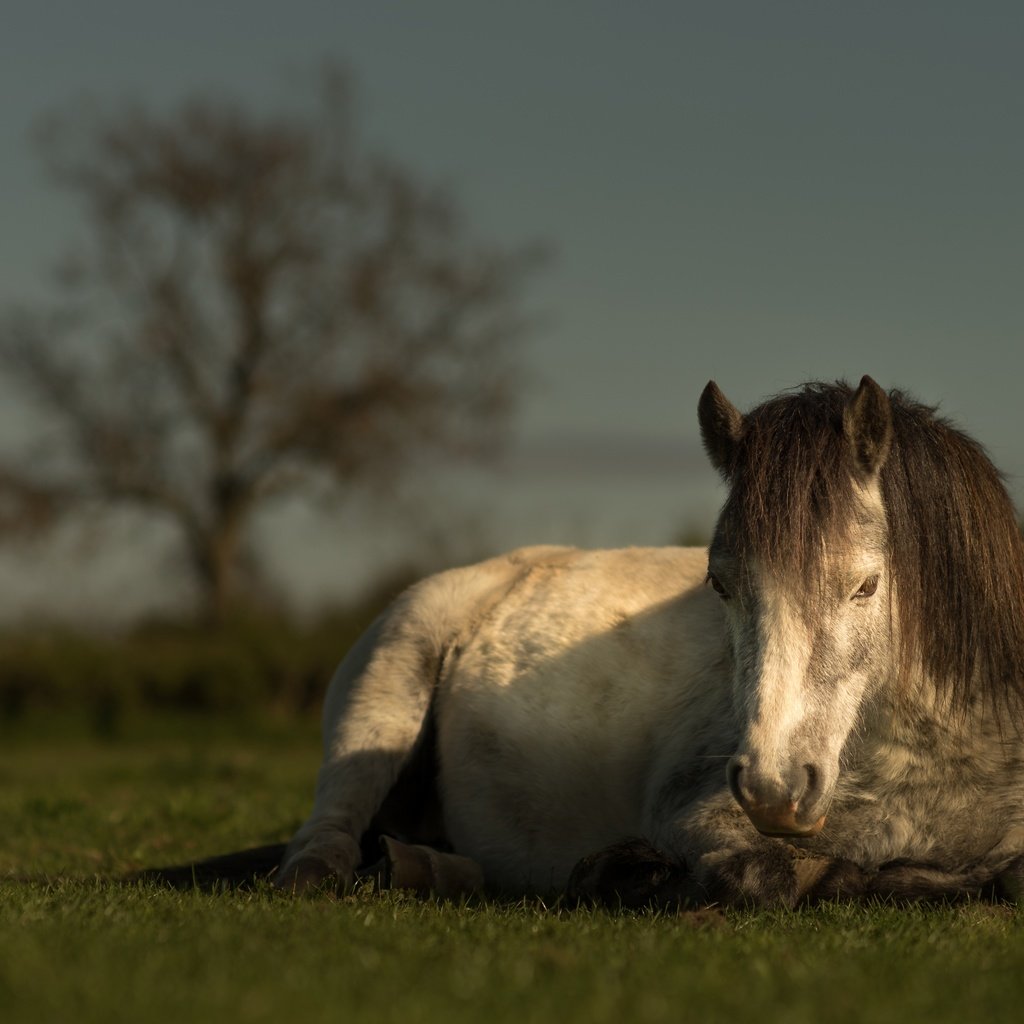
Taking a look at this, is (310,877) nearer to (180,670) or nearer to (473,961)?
(473,961)

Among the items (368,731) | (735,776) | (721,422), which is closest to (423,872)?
(368,731)

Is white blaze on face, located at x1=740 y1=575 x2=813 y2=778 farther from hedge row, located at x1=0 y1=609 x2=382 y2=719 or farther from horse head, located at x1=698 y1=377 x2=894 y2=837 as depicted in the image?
hedge row, located at x1=0 y1=609 x2=382 y2=719

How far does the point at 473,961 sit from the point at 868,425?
7.39ft

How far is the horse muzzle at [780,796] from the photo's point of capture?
392 centimetres

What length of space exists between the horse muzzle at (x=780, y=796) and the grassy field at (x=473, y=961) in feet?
1.02

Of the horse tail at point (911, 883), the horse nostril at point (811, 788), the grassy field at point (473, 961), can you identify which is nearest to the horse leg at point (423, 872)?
the grassy field at point (473, 961)

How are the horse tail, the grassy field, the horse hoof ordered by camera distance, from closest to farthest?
the grassy field → the horse tail → the horse hoof

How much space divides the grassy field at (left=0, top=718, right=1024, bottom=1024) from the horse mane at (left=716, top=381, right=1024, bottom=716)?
34.1 inches

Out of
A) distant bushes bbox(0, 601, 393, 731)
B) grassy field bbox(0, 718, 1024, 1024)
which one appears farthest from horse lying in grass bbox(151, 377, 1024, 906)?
distant bushes bbox(0, 601, 393, 731)

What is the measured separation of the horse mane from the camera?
4.27 metres

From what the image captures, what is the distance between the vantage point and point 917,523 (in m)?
4.54

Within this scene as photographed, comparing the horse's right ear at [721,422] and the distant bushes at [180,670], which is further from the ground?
the horse's right ear at [721,422]

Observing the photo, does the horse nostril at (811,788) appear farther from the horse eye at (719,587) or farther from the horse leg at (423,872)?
the horse leg at (423,872)

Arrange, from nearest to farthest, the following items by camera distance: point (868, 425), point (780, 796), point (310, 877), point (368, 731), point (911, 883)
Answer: point (780, 796)
point (868, 425)
point (911, 883)
point (310, 877)
point (368, 731)
